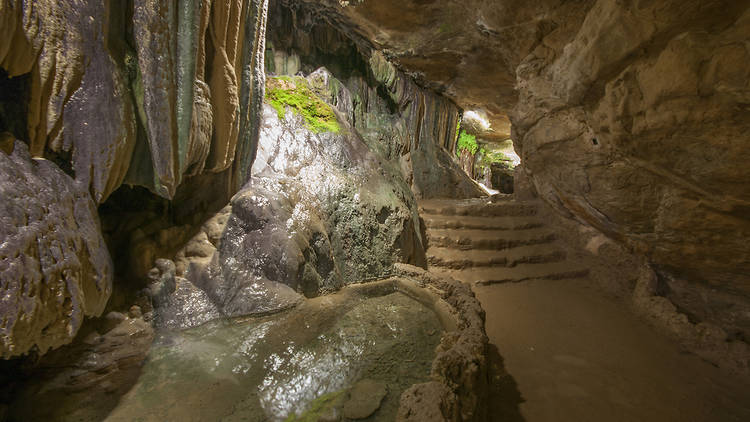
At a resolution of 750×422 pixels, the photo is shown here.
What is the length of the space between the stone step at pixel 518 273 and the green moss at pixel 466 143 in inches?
374

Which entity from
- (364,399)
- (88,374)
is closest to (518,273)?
(364,399)

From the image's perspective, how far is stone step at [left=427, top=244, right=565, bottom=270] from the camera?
519 cm

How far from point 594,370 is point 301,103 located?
4856mm

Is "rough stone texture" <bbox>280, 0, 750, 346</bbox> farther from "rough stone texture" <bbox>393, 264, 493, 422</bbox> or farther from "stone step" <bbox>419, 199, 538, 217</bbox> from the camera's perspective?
"rough stone texture" <bbox>393, 264, 493, 422</bbox>

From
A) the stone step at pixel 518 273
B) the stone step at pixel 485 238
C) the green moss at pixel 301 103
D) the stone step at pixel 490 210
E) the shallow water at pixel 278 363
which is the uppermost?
the green moss at pixel 301 103

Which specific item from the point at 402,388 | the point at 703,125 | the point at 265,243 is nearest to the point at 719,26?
the point at 703,125

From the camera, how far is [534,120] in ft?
15.8

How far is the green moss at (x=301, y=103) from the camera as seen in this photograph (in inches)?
179

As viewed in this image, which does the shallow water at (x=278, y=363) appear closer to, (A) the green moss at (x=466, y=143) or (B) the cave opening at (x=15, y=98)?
(B) the cave opening at (x=15, y=98)

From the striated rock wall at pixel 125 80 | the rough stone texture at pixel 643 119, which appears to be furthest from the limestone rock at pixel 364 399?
the rough stone texture at pixel 643 119

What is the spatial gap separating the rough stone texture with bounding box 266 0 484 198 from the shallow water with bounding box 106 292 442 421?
369cm

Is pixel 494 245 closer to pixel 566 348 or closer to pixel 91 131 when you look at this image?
pixel 566 348

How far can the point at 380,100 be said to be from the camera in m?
9.31

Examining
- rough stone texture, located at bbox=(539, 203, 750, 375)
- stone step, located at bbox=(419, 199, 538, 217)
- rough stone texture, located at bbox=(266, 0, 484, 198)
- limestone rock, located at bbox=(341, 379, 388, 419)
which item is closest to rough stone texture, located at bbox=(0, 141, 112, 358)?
limestone rock, located at bbox=(341, 379, 388, 419)
